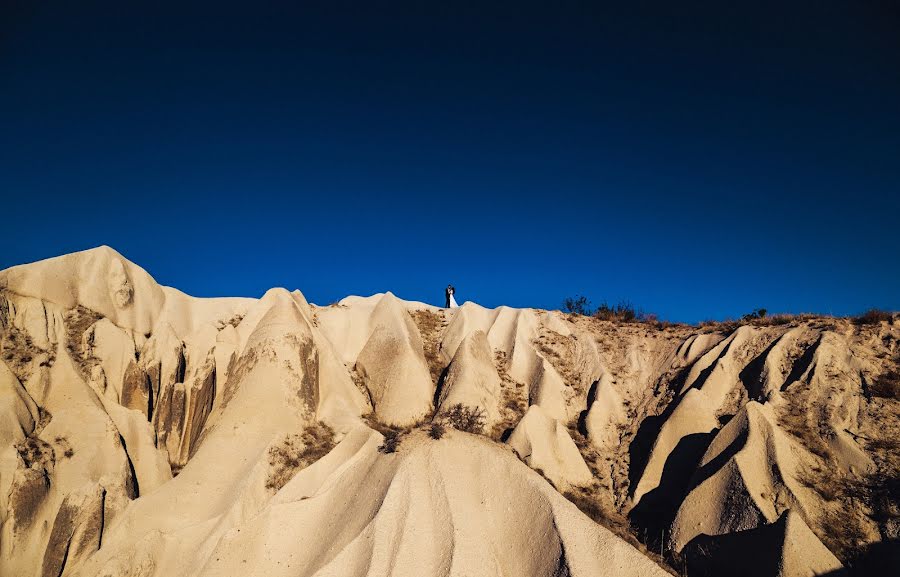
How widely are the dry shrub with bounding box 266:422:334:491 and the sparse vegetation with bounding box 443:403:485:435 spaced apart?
14.9 ft

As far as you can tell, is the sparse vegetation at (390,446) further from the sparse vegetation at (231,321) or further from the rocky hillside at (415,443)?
the sparse vegetation at (231,321)

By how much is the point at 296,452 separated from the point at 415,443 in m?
4.94

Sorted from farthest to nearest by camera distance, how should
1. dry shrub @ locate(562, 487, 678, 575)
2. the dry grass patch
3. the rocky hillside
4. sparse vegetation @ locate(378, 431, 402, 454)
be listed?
1. the dry grass patch
2. dry shrub @ locate(562, 487, 678, 575)
3. sparse vegetation @ locate(378, 431, 402, 454)
4. the rocky hillside

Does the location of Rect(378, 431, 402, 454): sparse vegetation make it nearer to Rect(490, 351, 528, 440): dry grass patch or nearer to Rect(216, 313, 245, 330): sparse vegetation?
Rect(490, 351, 528, 440): dry grass patch

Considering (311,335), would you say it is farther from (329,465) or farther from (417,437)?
(417,437)

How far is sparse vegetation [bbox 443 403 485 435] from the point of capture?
1733 cm

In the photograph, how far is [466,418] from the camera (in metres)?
17.6

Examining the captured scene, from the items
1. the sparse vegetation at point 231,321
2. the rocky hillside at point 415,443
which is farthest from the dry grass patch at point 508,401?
the sparse vegetation at point 231,321

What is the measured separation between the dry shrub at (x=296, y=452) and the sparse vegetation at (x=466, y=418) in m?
4.56

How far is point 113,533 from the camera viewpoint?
1220cm

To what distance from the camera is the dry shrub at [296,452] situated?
13.9m

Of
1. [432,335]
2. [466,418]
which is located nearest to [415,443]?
[466,418]

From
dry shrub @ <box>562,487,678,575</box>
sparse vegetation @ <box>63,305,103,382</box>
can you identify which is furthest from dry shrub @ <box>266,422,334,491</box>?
dry shrub @ <box>562,487,678,575</box>

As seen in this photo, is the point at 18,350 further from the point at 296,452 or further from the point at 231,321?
the point at 296,452
